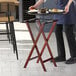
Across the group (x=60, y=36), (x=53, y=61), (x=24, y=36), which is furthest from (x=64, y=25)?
(x=24, y=36)

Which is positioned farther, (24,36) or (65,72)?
(24,36)

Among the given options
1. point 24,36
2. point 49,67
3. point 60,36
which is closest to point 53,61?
point 49,67

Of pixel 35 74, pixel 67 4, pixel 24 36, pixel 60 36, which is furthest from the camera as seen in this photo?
pixel 24 36

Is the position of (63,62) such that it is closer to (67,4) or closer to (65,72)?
(65,72)

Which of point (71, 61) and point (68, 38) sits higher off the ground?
point (68, 38)

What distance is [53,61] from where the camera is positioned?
4121mm

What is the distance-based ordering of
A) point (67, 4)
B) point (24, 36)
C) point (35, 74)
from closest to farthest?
point (35, 74)
point (67, 4)
point (24, 36)

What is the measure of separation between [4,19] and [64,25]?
1014 mm

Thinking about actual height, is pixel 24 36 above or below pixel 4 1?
below

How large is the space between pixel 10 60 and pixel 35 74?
898mm

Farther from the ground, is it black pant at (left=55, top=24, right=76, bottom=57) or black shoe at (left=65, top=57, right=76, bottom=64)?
black pant at (left=55, top=24, right=76, bottom=57)

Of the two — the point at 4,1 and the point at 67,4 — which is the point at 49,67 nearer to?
the point at 67,4

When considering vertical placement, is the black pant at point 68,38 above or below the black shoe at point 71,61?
above

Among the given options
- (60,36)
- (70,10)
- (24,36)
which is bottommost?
(24,36)
